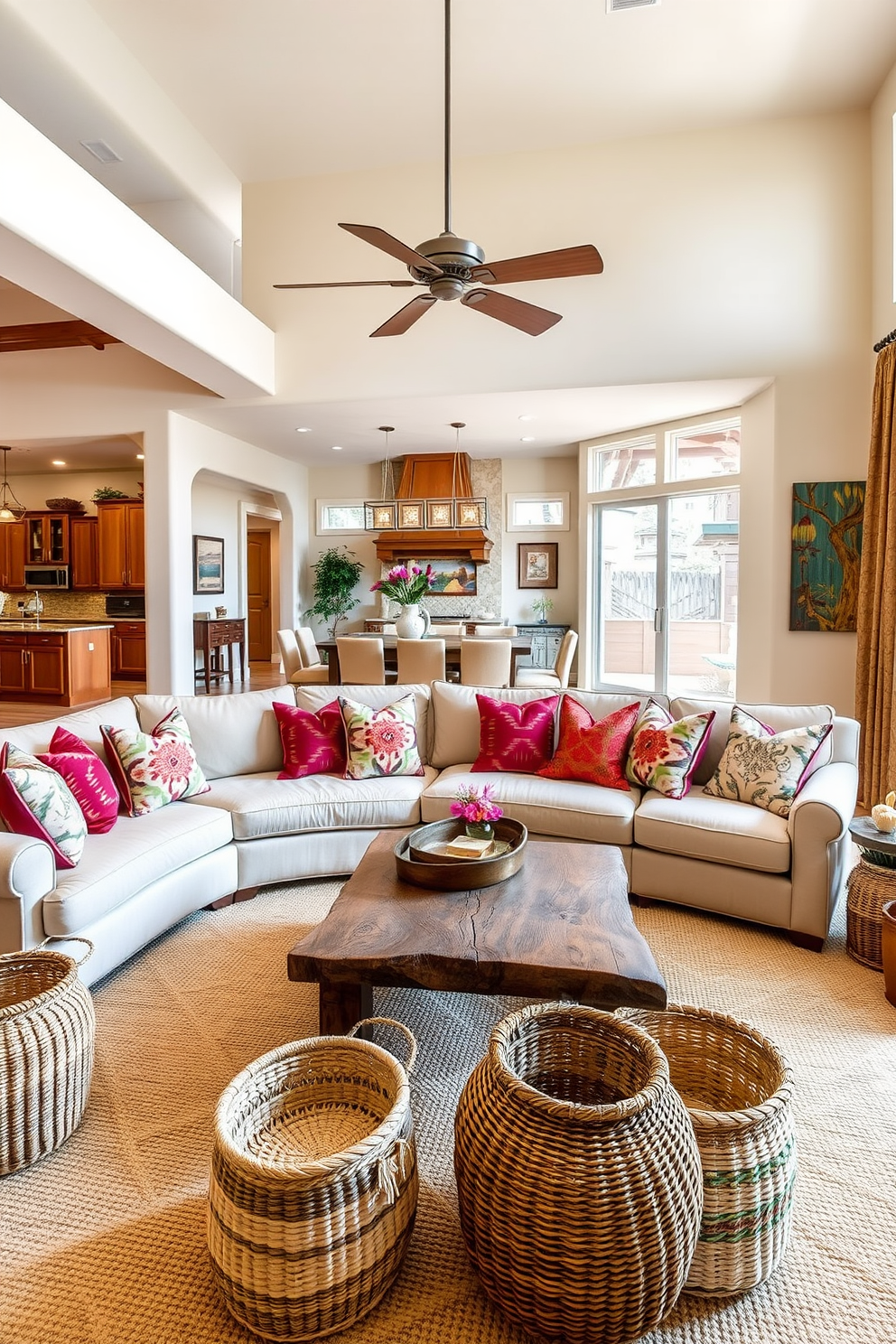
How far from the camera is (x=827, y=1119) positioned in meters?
1.93

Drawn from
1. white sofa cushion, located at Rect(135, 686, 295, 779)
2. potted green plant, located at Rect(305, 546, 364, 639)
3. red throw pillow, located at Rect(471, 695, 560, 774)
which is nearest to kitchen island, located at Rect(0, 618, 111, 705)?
potted green plant, located at Rect(305, 546, 364, 639)

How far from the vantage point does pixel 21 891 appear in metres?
2.19

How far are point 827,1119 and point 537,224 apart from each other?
5.72 meters

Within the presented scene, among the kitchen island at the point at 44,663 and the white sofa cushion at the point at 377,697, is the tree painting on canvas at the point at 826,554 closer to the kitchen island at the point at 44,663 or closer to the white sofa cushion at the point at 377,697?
the white sofa cushion at the point at 377,697

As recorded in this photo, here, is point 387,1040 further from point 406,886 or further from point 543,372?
point 543,372

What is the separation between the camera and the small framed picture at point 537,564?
30.0 feet

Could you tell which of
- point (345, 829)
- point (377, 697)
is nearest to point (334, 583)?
point (377, 697)

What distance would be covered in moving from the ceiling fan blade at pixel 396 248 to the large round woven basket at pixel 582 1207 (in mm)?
2925

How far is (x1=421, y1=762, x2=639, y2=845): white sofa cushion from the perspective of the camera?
3170 mm

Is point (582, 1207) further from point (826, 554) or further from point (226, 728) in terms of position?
point (826, 554)

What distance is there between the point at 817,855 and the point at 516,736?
4.59ft

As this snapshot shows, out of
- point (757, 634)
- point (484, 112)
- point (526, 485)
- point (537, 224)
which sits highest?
point (484, 112)

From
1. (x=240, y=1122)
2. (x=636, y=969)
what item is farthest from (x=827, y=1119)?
(x=240, y=1122)

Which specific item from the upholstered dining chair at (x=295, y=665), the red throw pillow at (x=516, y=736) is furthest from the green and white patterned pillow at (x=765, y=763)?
the upholstered dining chair at (x=295, y=665)
